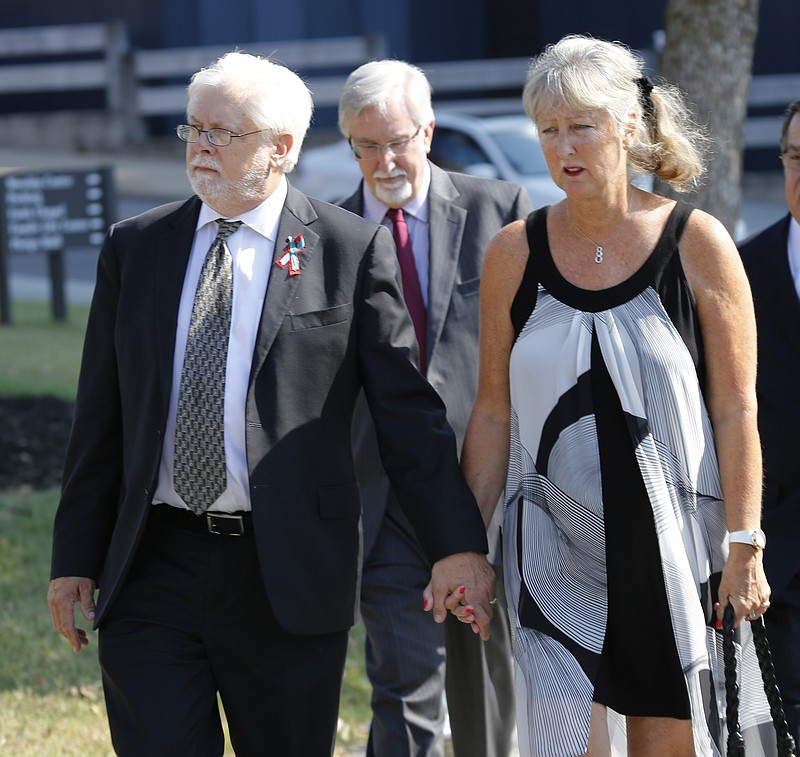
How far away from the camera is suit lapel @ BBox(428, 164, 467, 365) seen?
467cm

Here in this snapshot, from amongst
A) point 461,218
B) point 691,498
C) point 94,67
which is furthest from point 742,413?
point 94,67

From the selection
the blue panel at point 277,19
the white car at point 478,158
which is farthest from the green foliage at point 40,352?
the blue panel at point 277,19

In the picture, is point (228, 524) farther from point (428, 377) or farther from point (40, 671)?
point (40, 671)

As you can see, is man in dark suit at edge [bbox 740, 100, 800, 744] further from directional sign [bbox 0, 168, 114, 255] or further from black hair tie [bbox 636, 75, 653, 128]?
directional sign [bbox 0, 168, 114, 255]

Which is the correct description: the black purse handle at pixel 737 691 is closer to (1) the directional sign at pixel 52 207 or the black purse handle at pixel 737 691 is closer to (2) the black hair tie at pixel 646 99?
(2) the black hair tie at pixel 646 99

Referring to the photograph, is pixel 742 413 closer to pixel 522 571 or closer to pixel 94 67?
pixel 522 571

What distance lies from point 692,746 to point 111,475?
5.38 ft

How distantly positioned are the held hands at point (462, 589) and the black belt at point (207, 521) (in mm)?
505

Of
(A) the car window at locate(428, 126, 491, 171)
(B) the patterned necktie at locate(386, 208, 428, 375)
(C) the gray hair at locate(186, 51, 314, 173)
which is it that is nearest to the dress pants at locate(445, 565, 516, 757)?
(B) the patterned necktie at locate(386, 208, 428, 375)

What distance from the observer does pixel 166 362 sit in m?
3.47

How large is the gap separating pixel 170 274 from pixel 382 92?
1.53 m

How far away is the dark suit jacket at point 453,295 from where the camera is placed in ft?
15.2

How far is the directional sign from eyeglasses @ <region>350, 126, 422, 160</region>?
34.9 ft

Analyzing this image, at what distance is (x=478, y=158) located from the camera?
15.9m
